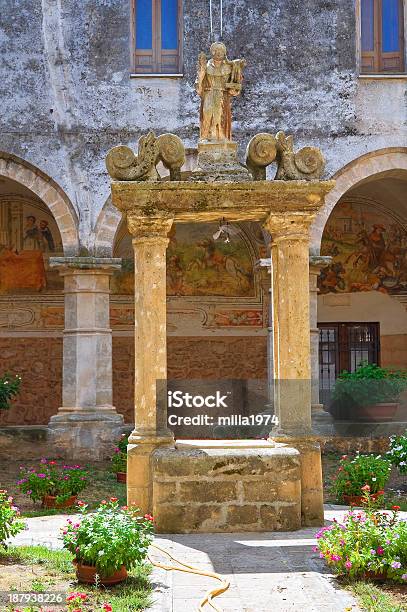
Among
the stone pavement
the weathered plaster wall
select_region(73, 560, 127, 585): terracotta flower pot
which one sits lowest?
the stone pavement

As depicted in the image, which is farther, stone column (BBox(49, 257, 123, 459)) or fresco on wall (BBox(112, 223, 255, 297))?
fresco on wall (BBox(112, 223, 255, 297))

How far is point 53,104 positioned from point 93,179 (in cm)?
119

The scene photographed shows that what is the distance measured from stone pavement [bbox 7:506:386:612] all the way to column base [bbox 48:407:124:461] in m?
4.52

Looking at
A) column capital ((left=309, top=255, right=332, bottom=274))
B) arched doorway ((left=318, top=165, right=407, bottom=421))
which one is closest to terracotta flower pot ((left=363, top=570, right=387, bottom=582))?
column capital ((left=309, top=255, right=332, bottom=274))

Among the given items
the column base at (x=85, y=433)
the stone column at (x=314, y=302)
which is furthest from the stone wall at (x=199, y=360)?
the column base at (x=85, y=433)

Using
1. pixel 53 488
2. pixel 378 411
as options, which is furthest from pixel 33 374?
pixel 378 411

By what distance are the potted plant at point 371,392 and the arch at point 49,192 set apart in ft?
14.3

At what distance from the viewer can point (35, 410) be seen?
47.0ft

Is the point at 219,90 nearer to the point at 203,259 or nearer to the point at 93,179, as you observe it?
the point at 93,179

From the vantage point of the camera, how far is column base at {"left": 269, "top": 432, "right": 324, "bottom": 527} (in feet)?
22.6

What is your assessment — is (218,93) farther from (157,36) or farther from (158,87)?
(157,36)

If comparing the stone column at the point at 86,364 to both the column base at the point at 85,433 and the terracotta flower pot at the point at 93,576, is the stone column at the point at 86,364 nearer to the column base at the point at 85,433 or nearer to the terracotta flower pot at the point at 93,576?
the column base at the point at 85,433

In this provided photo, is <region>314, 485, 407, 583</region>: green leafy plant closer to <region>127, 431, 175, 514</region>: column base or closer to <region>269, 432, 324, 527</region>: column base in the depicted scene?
<region>269, 432, 324, 527</region>: column base

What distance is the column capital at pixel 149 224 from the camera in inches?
276
